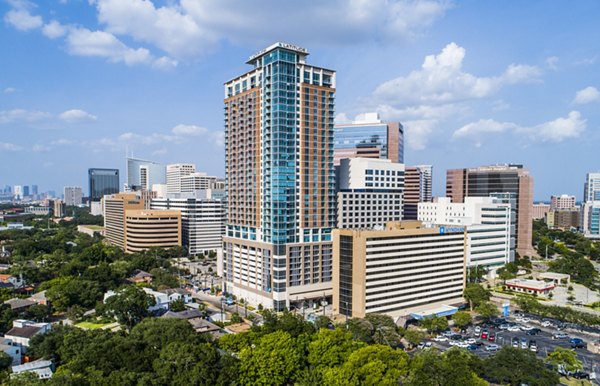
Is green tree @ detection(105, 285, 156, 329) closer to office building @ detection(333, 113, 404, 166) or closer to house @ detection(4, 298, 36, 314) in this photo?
house @ detection(4, 298, 36, 314)

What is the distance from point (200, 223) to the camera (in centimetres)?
13875

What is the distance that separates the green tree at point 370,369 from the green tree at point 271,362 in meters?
4.58

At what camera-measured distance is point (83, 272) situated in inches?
3632

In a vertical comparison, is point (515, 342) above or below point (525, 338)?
above

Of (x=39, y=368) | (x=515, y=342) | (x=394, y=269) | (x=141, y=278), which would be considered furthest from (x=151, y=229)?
(x=515, y=342)

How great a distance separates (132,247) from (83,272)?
131 feet

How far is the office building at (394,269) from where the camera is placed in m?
67.0

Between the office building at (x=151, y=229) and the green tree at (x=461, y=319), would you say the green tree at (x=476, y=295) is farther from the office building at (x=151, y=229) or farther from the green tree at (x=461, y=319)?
the office building at (x=151, y=229)

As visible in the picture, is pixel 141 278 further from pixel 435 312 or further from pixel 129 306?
pixel 435 312

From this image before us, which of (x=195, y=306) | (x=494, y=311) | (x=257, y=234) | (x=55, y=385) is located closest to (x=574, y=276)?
(x=494, y=311)

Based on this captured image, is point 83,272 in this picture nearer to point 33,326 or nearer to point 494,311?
point 33,326

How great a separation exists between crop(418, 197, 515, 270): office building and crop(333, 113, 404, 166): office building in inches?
1735

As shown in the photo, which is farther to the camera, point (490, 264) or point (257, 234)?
→ point (490, 264)

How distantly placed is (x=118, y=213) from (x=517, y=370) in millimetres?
139472
